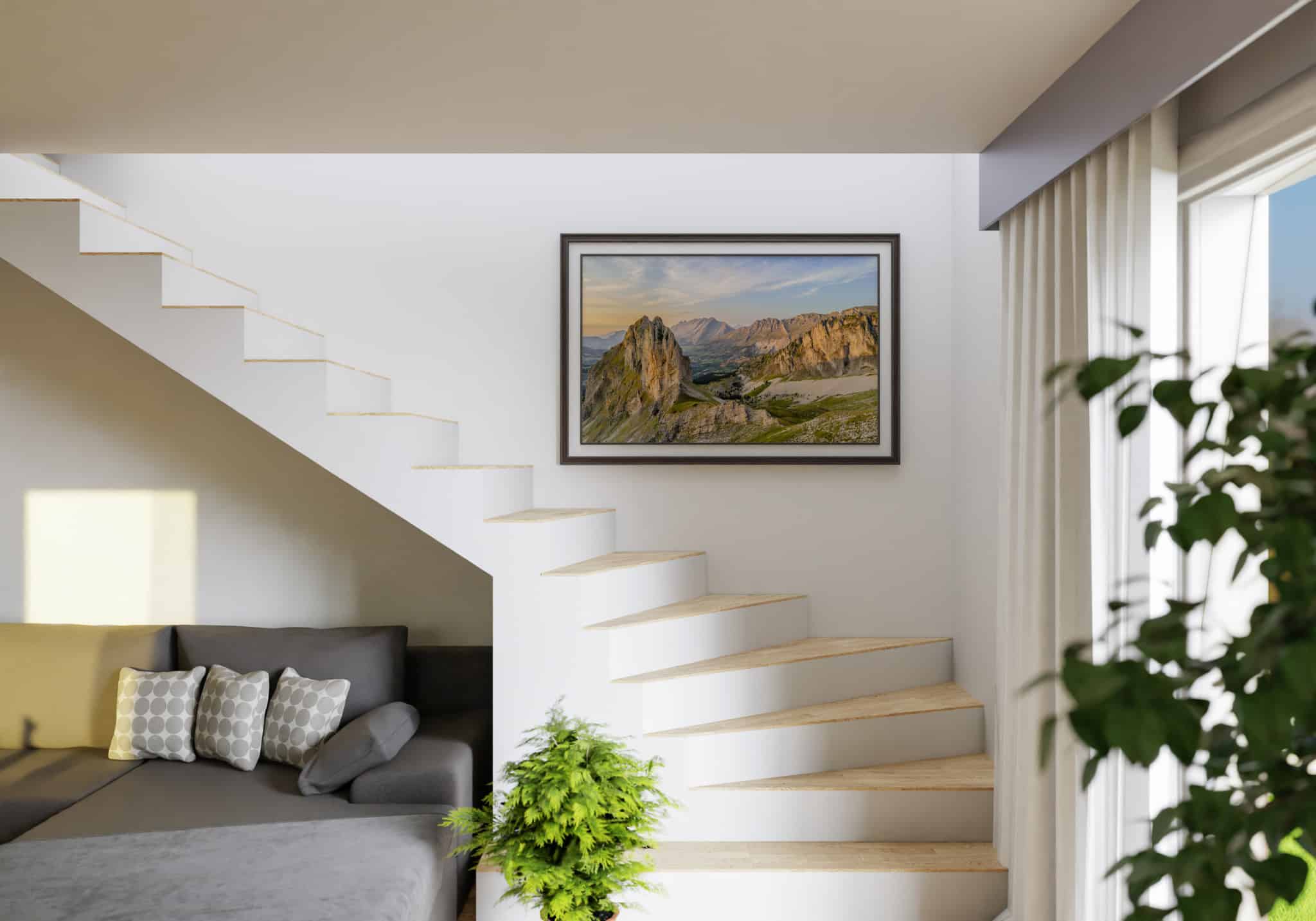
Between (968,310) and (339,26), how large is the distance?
9.25 ft

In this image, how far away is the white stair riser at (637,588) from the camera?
11.0 feet

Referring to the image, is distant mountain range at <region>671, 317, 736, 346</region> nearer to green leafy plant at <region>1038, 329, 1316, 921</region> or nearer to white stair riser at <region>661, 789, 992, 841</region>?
white stair riser at <region>661, 789, 992, 841</region>

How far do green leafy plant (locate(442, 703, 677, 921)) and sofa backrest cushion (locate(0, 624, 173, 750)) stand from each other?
182cm

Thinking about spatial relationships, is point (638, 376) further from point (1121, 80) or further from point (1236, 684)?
point (1236, 684)

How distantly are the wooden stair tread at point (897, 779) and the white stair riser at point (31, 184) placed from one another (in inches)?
130

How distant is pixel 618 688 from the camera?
332 centimetres

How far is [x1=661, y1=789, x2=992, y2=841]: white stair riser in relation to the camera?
3324mm

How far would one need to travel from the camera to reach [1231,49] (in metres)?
1.74

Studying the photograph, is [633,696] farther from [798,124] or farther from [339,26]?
[339,26]

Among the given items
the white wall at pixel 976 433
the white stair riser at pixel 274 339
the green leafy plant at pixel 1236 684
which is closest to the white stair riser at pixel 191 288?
the white stair riser at pixel 274 339

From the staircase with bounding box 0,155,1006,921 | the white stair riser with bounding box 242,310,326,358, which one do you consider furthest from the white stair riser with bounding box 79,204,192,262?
the white stair riser with bounding box 242,310,326,358

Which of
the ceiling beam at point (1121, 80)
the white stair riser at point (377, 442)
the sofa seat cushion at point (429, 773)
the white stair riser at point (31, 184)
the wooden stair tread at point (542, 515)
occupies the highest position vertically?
the white stair riser at point (31, 184)

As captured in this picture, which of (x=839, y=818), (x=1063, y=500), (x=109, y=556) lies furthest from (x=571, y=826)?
(x=109, y=556)

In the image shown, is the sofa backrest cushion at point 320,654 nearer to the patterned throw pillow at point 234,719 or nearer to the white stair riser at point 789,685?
the patterned throw pillow at point 234,719
